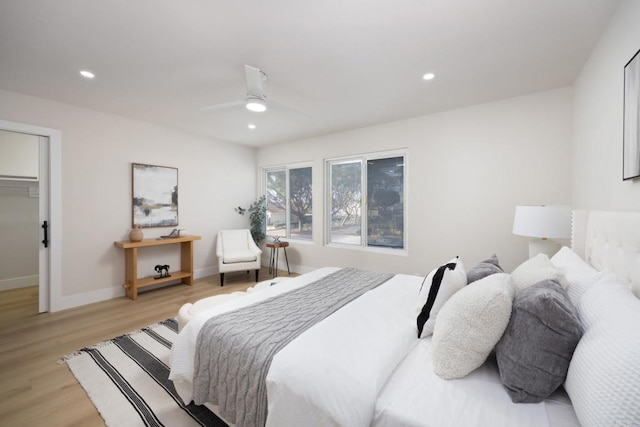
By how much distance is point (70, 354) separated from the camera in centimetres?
226

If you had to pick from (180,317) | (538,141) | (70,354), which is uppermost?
(538,141)

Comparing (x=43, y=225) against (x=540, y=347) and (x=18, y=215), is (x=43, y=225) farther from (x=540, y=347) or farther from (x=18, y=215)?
(x=540, y=347)

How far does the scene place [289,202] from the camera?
5.32 m

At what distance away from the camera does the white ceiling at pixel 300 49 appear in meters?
1.68

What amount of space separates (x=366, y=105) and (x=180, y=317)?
305 centimetres

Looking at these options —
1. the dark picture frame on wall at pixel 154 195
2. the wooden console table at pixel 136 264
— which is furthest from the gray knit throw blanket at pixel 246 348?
the dark picture frame on wall at pixel 154 195

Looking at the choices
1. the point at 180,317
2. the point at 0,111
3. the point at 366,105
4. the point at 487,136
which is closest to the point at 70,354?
the point at 180,317

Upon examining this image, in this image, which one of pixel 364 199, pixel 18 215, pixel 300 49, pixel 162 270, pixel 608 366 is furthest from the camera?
pixel 364 199

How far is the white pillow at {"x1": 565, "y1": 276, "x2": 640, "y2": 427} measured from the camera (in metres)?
0.66

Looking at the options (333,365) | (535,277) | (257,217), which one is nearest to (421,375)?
(333,365)

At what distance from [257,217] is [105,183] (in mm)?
2492

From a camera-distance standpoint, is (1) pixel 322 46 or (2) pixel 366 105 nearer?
(1) pixel 322 46

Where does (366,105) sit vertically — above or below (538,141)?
above

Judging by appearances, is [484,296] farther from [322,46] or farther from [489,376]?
[322,46]
